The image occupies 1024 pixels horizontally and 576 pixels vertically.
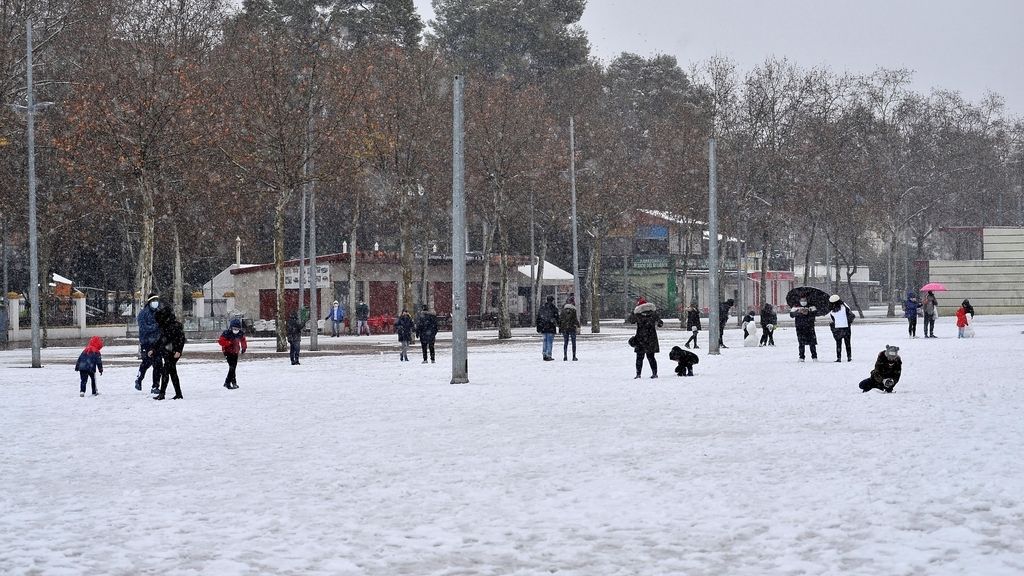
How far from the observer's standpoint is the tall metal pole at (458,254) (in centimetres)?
2398

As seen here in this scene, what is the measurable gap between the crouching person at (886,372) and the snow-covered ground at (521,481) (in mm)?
377

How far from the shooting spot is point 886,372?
1920 centimetres

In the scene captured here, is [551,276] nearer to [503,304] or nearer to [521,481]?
[503,304]

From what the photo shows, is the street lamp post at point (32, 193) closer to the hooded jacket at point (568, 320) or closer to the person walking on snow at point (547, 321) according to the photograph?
the person walking on snow at point (547, 321)

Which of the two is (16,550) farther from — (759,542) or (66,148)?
(66,148)

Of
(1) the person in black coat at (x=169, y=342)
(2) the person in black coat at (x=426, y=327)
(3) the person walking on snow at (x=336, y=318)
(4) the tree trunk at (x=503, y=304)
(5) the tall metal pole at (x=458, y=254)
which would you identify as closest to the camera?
(1) the person in black coat at (x=169, y=342)

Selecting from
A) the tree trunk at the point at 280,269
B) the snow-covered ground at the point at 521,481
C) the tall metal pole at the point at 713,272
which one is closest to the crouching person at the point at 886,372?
the snow-covered ground at the point at 521,481

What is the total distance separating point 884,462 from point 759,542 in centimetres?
393

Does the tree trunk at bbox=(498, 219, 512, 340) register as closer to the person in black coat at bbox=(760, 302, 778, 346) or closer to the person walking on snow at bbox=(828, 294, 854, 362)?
the person in black coat at bbox=(760, 302, 778, 346)

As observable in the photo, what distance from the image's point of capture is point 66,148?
37.5m

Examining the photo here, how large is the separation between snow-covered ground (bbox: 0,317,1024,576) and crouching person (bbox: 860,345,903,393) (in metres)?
0.38

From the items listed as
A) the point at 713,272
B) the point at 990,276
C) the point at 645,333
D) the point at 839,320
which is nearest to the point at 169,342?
the point at 645,333

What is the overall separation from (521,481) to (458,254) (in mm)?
14176

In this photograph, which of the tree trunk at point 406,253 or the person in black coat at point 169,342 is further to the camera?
the tree trunk at point 406,253
